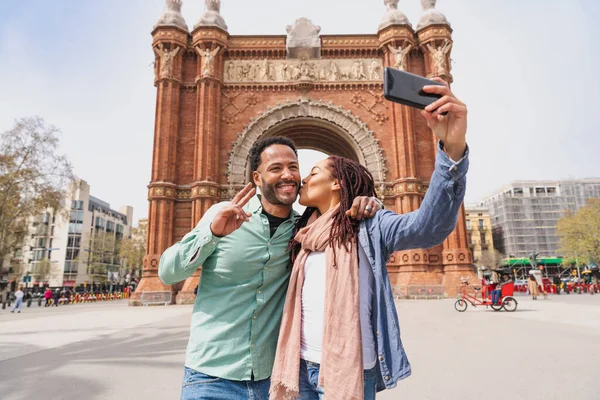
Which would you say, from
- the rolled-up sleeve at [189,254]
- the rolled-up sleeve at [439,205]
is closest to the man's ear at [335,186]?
the rolled-up sleeve at [439,205]

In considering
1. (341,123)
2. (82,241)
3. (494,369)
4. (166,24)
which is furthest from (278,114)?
(82,241)

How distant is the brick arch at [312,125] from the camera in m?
19.7

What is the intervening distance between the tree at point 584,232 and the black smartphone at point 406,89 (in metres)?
44.4

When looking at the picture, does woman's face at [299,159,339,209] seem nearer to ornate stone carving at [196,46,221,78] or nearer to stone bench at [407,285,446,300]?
stone bench at [407,285,446,300]

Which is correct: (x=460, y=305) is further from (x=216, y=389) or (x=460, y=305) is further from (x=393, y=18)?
(x=393, y=18)

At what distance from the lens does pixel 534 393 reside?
3.70 metres

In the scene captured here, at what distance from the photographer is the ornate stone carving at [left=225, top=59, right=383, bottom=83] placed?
2077 cm

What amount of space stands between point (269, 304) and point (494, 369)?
4.10 m

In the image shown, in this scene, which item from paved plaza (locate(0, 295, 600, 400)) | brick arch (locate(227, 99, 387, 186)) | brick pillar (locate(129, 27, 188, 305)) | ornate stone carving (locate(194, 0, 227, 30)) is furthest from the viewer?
ornate stone carving (locate(194, 0, 227, 30))

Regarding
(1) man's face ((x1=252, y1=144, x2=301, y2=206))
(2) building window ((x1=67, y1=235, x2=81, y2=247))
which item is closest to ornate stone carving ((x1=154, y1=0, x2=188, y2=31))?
(1) man's face ((x1=252, y1=144, x2=301, y2=206))

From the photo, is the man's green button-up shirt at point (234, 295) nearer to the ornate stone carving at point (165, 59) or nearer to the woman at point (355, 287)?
the woman at point (355, 287)

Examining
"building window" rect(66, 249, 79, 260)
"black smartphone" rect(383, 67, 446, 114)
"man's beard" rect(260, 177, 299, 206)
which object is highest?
"building window" rect(66, 249, 79, 260)

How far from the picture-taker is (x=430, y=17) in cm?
2092

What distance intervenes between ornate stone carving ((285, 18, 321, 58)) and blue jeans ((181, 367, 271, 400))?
2140 centimetres
